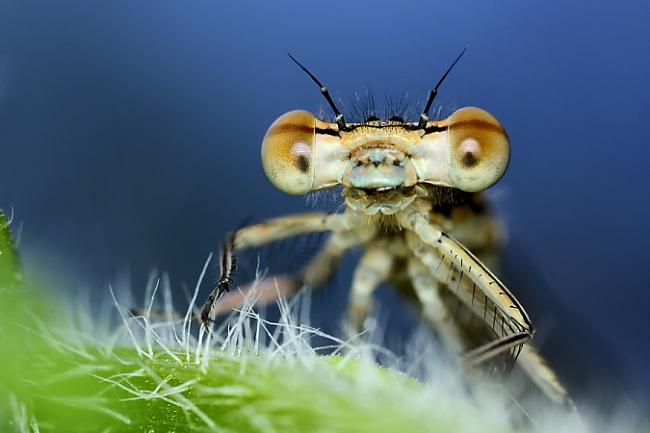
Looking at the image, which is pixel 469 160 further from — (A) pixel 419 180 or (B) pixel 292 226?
(B) pixel 292 226

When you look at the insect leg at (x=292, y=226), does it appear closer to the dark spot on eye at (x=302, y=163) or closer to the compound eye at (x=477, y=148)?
the dark spot on eye at (x=302, y=163)

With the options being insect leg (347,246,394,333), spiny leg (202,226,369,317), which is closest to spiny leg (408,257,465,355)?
insect leg (347,246,394,333)

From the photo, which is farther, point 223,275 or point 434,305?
point 434,305

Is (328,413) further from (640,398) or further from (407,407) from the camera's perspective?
(640,398)

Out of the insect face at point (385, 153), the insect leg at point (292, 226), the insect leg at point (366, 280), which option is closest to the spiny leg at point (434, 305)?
the insect leg at point (366, 280)

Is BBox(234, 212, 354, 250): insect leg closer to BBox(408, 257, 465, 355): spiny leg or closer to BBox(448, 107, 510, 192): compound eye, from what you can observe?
BBox(408, 257, 465, 355): spiny leg

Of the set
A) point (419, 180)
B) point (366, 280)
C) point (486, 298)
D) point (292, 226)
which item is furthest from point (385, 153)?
point (366, 280)
